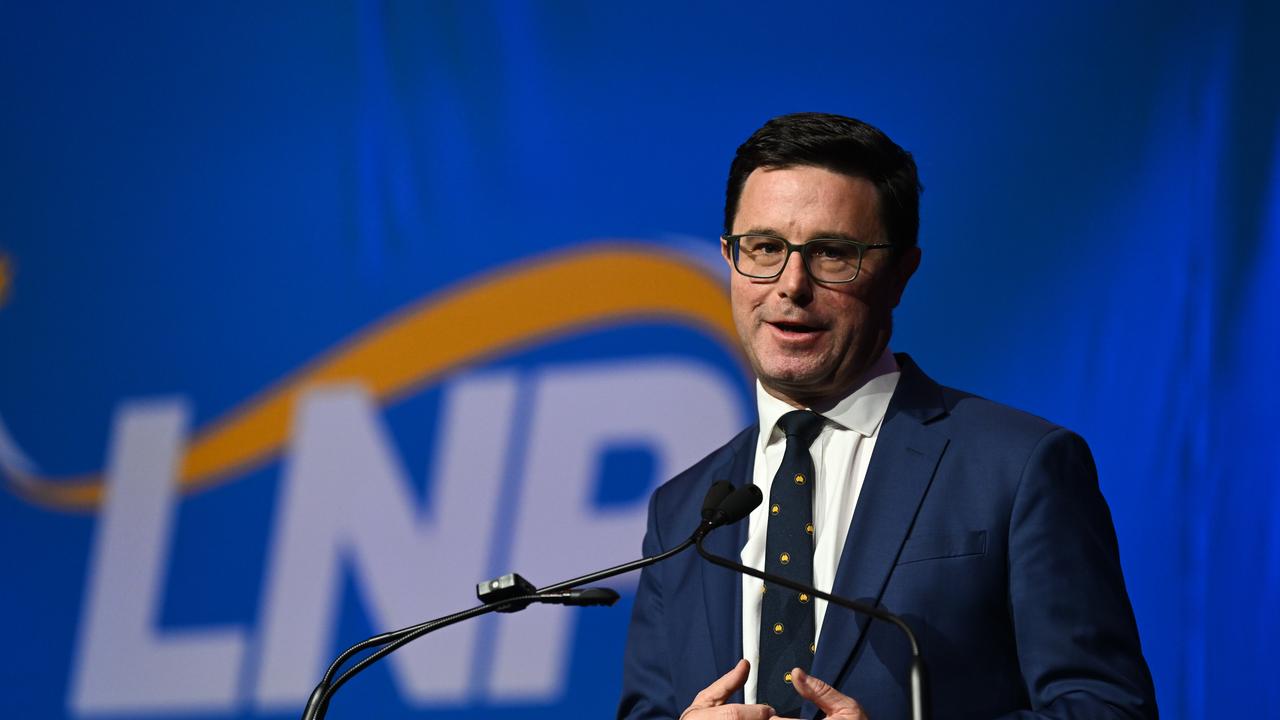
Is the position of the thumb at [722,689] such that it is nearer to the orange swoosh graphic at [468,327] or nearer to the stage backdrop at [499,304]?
the stage backdrop at [499,304]

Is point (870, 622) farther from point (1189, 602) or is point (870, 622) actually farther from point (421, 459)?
point (421, 459)

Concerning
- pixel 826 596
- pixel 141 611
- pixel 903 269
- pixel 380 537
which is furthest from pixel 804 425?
pixel 141 611

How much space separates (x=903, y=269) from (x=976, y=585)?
504 mm

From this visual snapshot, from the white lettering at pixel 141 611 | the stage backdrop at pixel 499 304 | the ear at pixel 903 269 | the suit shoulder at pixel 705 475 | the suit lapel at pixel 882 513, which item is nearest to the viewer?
the suit lapel at pixel 882 513

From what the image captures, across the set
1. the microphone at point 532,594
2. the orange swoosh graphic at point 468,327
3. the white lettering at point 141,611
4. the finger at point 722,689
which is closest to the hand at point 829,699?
the finger at point 722,689

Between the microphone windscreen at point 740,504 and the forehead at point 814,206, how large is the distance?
44 cm

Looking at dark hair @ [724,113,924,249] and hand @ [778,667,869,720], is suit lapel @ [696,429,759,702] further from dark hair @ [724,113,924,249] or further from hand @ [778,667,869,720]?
dark hair @ [724,113,924,249]

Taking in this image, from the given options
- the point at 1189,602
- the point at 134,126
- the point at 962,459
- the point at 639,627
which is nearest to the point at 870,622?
the point at 962,459

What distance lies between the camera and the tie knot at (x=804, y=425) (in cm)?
201

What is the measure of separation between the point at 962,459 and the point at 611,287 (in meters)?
1.62

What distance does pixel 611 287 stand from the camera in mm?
3416

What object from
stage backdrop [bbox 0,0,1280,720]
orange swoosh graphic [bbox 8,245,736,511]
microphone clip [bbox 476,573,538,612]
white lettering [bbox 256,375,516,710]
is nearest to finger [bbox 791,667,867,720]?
microphone clip [bbox 476,573,538,612]

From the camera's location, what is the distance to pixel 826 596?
59.7 inches

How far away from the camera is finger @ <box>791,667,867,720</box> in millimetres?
1619
